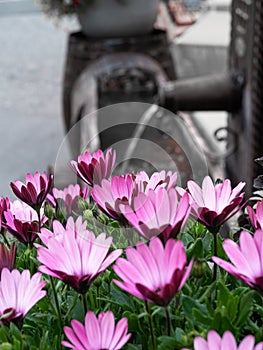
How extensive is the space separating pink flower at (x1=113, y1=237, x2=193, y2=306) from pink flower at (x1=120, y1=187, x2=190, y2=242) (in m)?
0.04

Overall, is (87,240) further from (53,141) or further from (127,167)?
(53,141)

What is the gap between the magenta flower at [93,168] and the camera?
54cm

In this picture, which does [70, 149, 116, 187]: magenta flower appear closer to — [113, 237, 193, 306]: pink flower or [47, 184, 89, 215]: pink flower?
[47, 184, 89, 215]: pink flower

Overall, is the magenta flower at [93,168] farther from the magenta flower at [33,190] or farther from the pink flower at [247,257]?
the pink flower at [247,257]

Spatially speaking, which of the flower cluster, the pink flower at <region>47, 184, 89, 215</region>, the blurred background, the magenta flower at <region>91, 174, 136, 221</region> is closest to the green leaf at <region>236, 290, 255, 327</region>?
the flower cluster

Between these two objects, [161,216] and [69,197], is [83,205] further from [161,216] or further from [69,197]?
[161,216]

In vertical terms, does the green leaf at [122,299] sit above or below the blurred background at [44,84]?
above

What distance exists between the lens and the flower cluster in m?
0.37

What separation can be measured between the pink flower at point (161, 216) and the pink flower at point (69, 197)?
5.9 inches

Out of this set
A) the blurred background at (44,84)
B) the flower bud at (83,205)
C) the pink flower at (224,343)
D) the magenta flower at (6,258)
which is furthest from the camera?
the blurred background at (44,84)

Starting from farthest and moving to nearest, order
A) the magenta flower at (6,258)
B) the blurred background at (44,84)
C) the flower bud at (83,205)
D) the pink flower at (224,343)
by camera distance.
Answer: the blurred background at (44,84), the flower bud at (83,205), the magenta flower at (6,258), the pink flower at (224,343)

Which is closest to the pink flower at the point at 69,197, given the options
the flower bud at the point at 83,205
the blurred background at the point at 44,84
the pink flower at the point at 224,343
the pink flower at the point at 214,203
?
the flower bud at the point at 83,205

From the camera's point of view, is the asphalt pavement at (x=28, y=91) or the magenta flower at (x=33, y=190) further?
the asphalt pavement at (x=28, y=91)

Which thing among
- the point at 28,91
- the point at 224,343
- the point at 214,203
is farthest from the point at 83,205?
the point at 28,91
